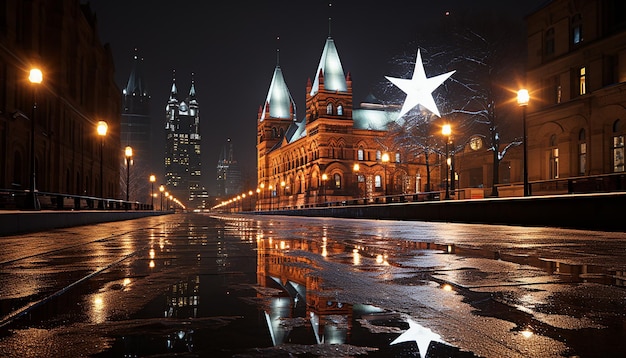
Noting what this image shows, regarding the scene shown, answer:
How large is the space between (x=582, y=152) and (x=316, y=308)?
121 feet

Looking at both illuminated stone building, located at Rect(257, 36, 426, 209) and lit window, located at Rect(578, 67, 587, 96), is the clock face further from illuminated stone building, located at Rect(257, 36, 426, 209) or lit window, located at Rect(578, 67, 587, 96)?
illuminated stone building, located at Rect(257, 36, 426, 209)

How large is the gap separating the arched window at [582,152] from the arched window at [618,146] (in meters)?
2.33

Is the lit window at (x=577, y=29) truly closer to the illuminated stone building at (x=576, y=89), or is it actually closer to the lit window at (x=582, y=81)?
the illuminated stone building at (x=576, y=89)

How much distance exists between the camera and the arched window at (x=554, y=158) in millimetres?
37625

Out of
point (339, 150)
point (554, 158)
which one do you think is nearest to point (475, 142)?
point (554, 158)

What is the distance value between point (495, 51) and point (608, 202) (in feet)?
97.9

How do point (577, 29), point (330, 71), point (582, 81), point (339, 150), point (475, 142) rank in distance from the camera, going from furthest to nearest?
1. point (330, 71)
2. point (339, 150)
3. point (475, 142)
4. point (577, 29)
5. point (582, 81)

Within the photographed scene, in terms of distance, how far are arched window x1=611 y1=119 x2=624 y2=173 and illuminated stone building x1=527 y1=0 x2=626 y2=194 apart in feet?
0.18

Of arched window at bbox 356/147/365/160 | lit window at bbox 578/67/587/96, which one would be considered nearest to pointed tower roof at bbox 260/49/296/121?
arched window at bbox 356/147/365/160

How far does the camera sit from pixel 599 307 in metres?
3.10

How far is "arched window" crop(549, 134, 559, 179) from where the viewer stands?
37.6 metres

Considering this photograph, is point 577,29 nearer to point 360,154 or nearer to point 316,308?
point 316,308

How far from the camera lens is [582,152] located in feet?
116

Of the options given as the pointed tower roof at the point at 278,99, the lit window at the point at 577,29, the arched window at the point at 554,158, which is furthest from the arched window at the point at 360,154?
the lit window at the point at 577,29
